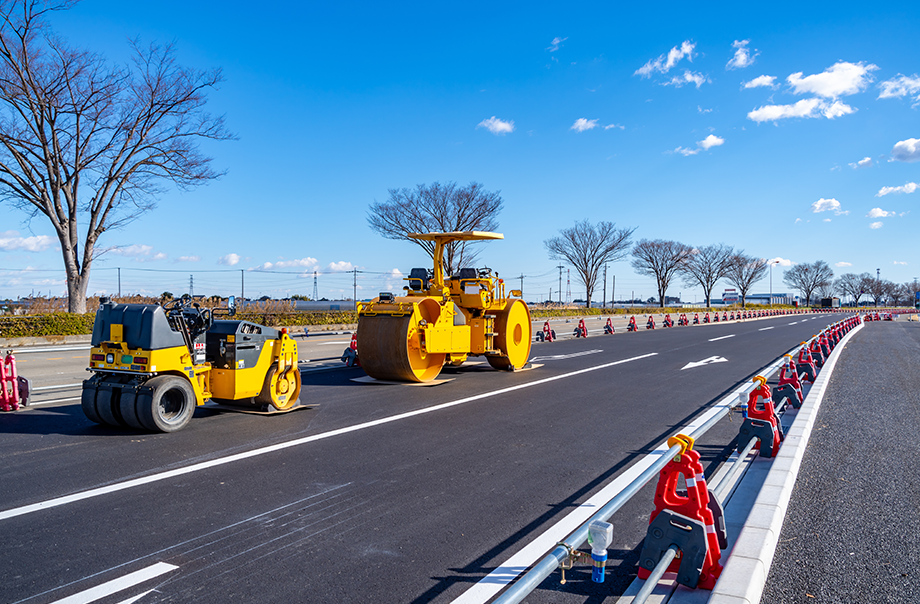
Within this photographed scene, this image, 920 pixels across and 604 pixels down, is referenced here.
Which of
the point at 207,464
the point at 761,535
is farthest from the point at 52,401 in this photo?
the point at 761,535

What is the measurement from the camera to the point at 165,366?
7.10 meters

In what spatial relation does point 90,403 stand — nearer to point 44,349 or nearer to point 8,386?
point 8,386

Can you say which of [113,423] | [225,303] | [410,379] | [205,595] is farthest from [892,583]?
[410,379]

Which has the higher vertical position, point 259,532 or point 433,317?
point 433,317

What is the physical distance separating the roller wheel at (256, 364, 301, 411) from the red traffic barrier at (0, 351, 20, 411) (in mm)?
3607

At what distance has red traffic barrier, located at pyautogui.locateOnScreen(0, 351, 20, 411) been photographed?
852cm

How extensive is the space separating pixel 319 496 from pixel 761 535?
346cm

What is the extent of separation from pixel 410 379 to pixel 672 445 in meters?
8.04

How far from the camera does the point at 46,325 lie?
20.4m

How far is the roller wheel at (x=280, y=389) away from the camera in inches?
332

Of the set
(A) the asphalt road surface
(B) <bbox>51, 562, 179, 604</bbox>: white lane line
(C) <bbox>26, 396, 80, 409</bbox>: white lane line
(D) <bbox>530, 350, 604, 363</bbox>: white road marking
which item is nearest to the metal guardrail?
(A) the asphalt road surface

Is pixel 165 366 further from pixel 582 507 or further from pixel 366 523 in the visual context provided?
pixel 582 507

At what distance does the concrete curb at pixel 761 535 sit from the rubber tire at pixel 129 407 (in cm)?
645

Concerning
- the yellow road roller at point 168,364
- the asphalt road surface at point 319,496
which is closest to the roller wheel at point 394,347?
the asphalt road surface at point 319,496
